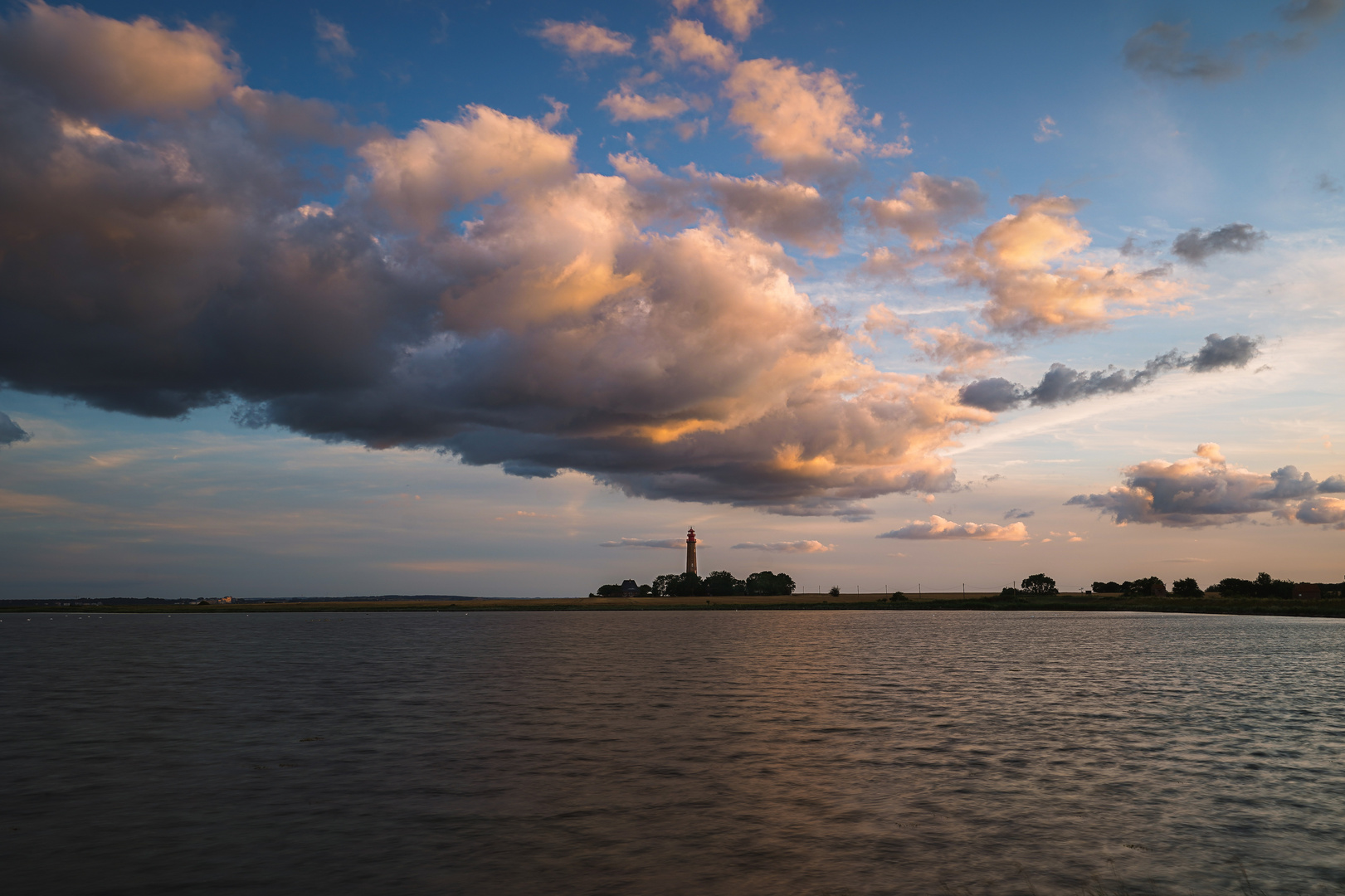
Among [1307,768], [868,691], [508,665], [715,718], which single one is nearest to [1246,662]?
[868,691]

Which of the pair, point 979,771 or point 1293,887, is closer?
point 1293,887

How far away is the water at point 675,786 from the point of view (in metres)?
17.8

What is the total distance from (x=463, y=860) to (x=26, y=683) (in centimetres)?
5950

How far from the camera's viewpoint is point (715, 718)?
4034 cm

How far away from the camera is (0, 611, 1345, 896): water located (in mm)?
17750

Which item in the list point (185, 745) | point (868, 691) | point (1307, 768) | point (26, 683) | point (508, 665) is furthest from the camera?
point (508, 665)

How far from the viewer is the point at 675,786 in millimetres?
25703

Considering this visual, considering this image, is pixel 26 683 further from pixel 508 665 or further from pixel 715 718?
pixel 715 718

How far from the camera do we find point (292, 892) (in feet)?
54.1

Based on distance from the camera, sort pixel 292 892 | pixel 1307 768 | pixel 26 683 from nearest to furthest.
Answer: pixel 292 892 < pixel 1307 768 < pixel 26 683

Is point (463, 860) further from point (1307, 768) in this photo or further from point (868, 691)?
point (868, 691)

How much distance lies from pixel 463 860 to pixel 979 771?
18.0 metres

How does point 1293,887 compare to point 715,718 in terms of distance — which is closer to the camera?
point 1293,887

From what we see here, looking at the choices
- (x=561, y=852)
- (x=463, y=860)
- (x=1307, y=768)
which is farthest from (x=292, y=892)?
(x=1307, y=768)
